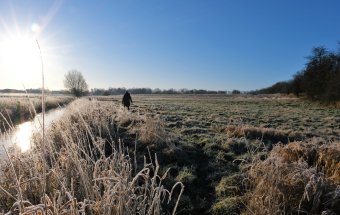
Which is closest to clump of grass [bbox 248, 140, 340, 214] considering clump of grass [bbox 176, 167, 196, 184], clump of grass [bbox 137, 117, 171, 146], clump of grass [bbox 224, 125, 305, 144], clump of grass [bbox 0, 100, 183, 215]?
clump of grass [bbox 0, 100, 183, 215]

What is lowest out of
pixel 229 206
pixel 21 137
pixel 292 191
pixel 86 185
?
pixel 21 137

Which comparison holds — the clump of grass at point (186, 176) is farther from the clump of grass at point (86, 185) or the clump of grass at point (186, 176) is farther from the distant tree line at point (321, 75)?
the distant tree line at point (321, 75)

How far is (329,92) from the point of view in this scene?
41.9 meters

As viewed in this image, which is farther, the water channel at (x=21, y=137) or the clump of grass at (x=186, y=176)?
the clump of grass at (x=186, y=176)

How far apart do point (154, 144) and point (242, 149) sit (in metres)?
2.25

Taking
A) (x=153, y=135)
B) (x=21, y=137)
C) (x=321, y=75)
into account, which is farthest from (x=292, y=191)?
(x=321, y=75)

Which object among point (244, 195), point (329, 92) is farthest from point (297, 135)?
point (329, 92)

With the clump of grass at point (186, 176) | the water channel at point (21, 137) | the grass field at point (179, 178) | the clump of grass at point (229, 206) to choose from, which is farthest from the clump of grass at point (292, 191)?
the water channel at point (21, 137)

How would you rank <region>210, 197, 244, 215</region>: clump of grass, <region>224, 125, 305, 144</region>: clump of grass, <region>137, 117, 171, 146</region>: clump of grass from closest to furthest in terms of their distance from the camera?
<region>210, 197, 244, 215</region>: clump of grass, <region>137, 117, 171, 146</region>: clump of grass, <region>224, 125, 305, 144</region>: clump of grass

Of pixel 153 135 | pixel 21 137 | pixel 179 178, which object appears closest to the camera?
pixel 179 178

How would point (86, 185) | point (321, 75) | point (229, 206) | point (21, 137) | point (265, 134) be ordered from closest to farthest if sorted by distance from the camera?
point (86, 185) → point (229, 206) → point (265, 134) → point (21, 137) → point (321, 75)

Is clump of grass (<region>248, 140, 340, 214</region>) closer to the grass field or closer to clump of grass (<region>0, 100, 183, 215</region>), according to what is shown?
the grass field

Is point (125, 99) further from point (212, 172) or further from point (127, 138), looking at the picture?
point (212, 172)

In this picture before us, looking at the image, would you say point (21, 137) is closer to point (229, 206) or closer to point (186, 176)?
point (186, 176)
